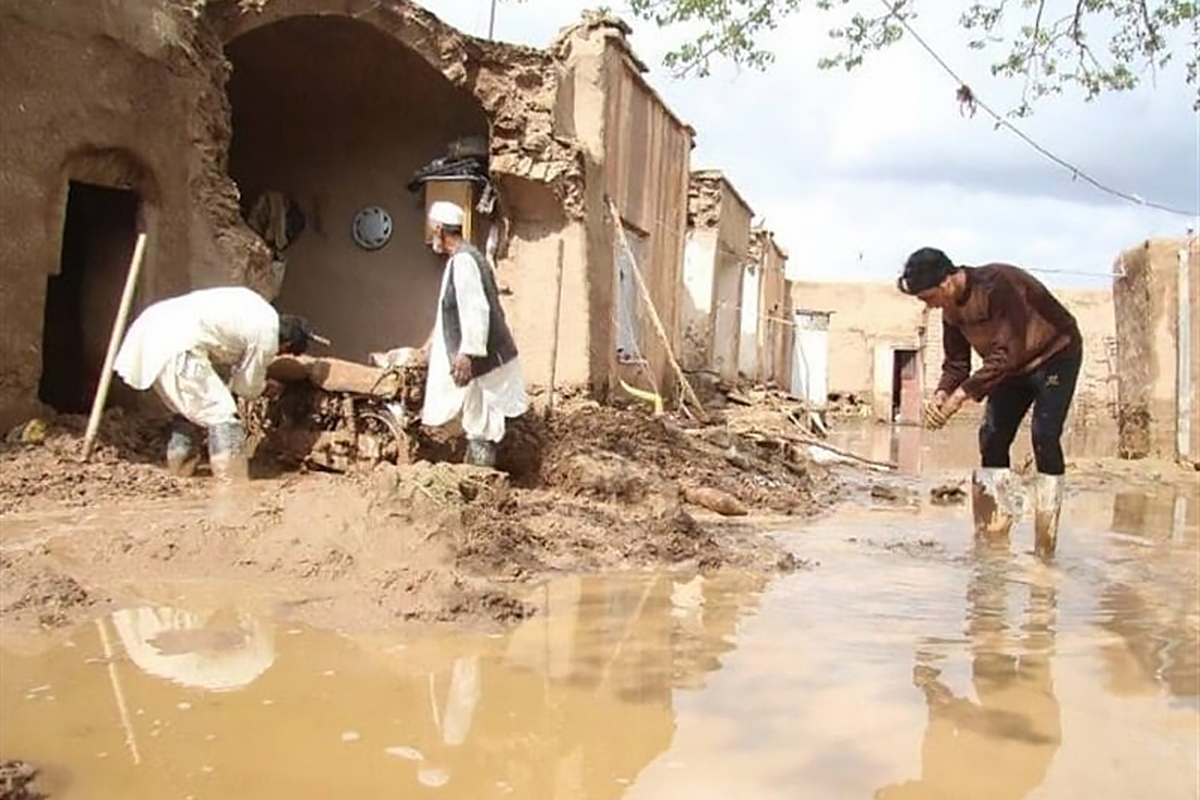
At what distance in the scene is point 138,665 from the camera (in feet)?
10.2

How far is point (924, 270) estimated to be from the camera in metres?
5.41

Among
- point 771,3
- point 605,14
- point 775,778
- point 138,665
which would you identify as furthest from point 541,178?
point 775,778

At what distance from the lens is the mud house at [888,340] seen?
28844 millimetres

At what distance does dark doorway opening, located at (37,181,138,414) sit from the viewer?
7.84 m

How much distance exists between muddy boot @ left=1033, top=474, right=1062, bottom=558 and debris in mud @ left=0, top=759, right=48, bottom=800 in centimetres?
455

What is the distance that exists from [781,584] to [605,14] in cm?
683

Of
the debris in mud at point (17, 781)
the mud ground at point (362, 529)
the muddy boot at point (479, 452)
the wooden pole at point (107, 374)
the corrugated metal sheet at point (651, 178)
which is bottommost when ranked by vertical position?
the debris in mud at point (17, 781)

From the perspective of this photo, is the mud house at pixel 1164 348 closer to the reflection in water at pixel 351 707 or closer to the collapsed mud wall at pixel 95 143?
the collapsed mud wall at pixel 95 143

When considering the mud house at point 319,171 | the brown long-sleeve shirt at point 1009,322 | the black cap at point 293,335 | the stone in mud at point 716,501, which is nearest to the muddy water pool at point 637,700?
the brown long-sleeve shirt at point 1009,322

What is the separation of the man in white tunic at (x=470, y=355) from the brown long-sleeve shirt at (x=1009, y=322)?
7.61 feet

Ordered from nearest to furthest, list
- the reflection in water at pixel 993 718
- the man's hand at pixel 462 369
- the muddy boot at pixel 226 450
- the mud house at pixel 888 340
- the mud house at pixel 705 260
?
the reflection in water at pixel 993 718 < the man's hand at pixel 462 369 < the muddy boot at pixel 226 450 < the mud house at pixel 705 260 < the mud house at pixel 888 340

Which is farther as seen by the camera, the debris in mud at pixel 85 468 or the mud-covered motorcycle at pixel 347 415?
the mud-covered motorcycle at pixel 347 415

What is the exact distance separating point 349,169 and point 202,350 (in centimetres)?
A: 480

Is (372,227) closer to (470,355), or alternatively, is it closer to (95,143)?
(95,143)
